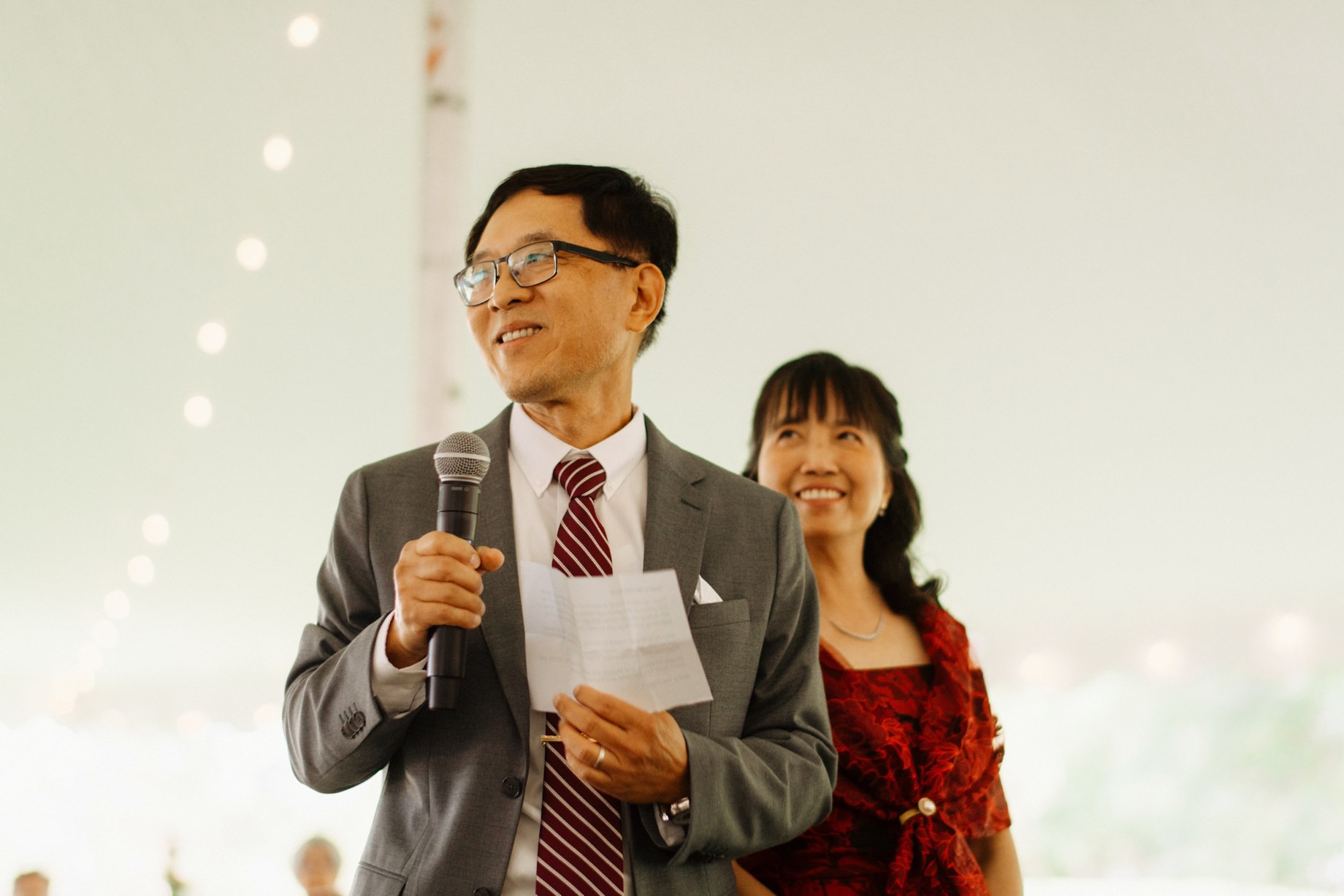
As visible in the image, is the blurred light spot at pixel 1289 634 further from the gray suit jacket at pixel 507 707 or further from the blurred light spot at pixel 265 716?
the blurred light spot at pixel 265 716

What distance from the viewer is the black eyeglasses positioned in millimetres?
1498

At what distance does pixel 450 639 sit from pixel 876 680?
1.14 metres

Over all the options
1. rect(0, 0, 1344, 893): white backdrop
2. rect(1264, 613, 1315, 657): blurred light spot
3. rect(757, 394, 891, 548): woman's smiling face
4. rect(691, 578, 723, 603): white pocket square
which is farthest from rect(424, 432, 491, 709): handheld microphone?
rect(1264, 613, 1315, 657): blurred light spot

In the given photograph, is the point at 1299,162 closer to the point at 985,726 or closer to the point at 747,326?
the point at 747,326

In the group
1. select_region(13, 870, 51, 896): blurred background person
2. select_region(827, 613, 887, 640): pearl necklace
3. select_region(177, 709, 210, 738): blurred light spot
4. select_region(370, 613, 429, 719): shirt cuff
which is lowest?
select_region(13, 870, 51, 896): blurred background person

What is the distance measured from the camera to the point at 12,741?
2.60m

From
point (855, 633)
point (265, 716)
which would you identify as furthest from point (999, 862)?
point (265, 716)

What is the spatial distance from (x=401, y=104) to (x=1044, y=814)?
3.08 m

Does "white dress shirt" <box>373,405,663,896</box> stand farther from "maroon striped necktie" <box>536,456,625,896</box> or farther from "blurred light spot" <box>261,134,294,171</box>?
"blurred light spot" <box>261,134,294,171</box>

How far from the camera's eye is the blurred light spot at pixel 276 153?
9.62 ft

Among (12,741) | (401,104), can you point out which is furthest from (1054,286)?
(12,741)

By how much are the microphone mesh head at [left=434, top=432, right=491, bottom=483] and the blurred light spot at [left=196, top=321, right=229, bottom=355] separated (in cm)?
194

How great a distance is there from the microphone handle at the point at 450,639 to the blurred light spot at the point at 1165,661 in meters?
2.95

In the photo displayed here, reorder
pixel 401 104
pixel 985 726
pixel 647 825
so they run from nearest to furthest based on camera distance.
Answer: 1. pixel 647 825
2. pixel 985 726
3. pixel 401 104
